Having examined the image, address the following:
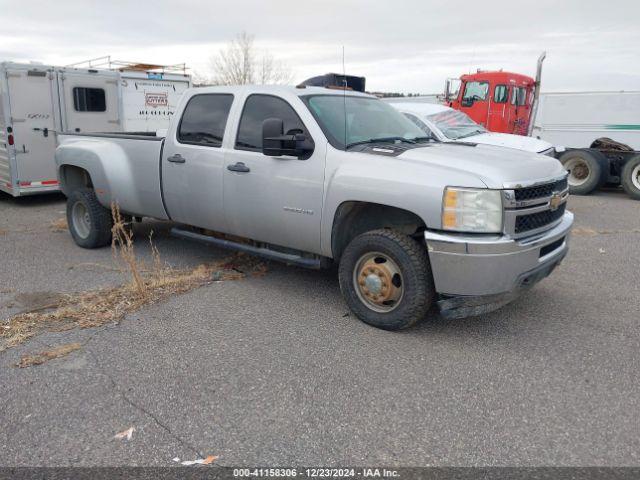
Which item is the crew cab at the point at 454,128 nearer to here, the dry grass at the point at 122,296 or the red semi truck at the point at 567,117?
the red semi truck at the point at 567,117

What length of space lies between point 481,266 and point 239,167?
7.87 ft

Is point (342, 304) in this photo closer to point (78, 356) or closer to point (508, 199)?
point (508, 199)

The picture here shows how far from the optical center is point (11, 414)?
3180mm

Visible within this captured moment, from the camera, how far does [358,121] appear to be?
505 centimetres

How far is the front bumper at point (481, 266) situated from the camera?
12.4 ft

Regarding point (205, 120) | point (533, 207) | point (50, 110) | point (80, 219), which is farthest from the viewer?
point (50, 110)

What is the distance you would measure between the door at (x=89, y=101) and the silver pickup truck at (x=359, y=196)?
522cm

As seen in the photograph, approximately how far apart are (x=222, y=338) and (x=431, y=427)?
181 cm

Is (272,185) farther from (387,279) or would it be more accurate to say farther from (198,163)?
(387,279)

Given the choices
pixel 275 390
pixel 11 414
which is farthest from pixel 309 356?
pixel 11 414

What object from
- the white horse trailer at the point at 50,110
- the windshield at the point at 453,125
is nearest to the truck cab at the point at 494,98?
the windshield at the point at 453,125

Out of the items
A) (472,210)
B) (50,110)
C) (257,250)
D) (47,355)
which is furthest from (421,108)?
(47,355)

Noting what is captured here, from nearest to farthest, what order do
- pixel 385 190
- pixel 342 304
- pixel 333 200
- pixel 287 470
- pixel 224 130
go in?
1. pixel 287 470
2. pixel 385 190
3. pixel 333 200
4. pixel 342 304
5. pixel 224 130

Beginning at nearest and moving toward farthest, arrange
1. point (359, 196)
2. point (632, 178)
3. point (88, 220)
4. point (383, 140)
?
point (359, 196), point (383, 140), point (88, 220), point (632, 178)
